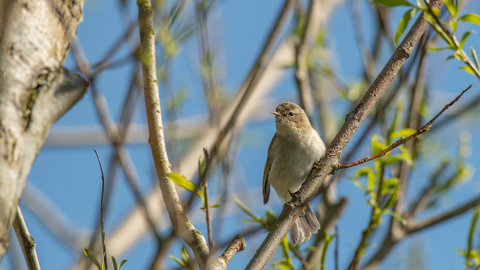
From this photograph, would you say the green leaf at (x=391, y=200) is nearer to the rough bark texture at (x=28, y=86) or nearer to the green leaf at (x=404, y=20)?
the green leaf at (x=404, y=20)

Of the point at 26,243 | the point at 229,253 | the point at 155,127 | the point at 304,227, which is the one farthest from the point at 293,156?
the point at 26,243

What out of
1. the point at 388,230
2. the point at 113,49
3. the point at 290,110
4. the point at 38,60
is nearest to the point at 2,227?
the point at 38,60

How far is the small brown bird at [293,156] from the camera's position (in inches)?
147

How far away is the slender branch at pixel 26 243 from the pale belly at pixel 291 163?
8.44 ft

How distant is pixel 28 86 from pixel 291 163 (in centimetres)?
285

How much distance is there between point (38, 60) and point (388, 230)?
109 inches

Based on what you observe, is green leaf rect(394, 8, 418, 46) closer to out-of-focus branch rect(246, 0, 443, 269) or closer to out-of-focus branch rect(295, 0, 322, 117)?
out-of-focus branch rect(246, 0, 443, 269)

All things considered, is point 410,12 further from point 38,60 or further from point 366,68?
point 366,68

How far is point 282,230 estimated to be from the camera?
2.02 meters

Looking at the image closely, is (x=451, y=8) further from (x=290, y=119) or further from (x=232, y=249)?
(x=290, y=119)

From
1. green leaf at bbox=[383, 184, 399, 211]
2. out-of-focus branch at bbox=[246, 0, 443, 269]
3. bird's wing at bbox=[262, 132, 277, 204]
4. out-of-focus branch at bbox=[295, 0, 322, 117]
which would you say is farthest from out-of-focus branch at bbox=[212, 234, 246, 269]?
out-of-focus branch at bbox=[295, 0, 322, 117]

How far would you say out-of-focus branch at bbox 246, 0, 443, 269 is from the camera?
2.09m

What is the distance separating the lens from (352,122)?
216 centimetres

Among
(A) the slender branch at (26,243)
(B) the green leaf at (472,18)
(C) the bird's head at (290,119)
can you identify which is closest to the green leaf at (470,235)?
(B) the green leaf at (472,18)
